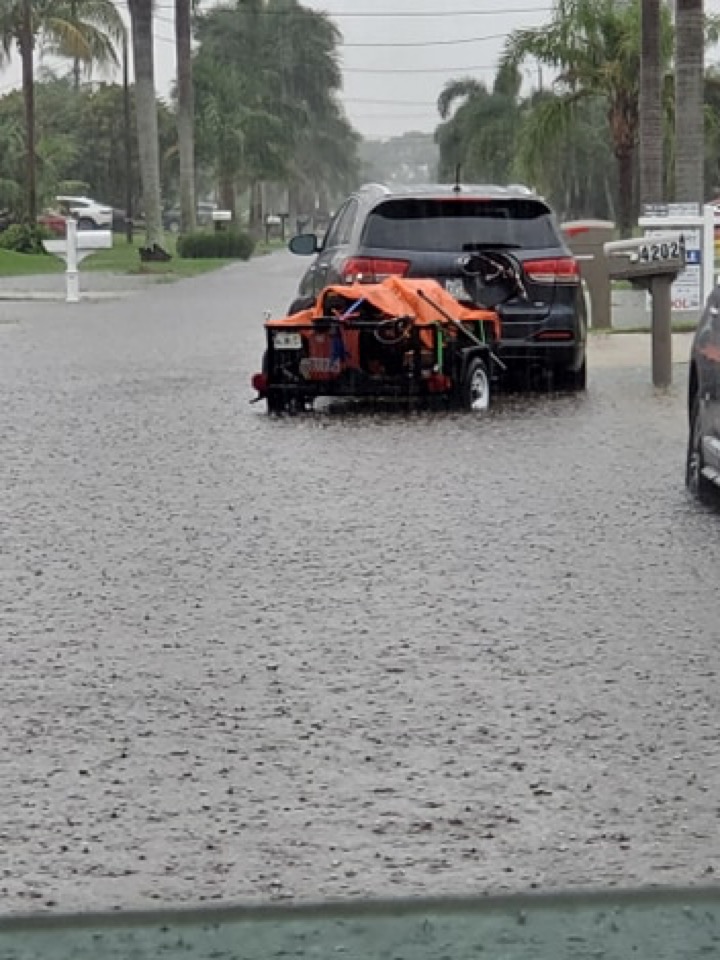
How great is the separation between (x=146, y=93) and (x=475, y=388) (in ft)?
112

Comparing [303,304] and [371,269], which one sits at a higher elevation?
[371,269]

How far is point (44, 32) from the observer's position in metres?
61.0

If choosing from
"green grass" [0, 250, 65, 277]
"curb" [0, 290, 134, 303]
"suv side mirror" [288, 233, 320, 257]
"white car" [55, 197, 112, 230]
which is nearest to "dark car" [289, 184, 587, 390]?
"suv side mirror" [288, 233, 320, 257]

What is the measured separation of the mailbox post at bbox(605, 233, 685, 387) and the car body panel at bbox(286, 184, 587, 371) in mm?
929

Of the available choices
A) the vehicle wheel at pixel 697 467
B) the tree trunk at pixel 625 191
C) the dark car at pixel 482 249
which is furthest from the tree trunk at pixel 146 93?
the vehicle wheel at pixel 697 467

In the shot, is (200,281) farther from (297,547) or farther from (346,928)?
(346,928)

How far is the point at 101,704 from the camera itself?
689 cm

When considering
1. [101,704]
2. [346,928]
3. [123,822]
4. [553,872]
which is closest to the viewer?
[346,928]

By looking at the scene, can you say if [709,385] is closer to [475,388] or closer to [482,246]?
[475,388]

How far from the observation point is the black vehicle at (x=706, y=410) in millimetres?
10891

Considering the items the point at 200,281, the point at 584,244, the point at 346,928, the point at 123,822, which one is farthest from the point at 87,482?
the point at 200,281

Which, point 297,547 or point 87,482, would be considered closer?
point 297,547

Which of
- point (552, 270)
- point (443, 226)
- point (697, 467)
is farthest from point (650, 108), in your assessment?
Result: point (697, 467)

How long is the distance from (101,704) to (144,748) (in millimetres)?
588
